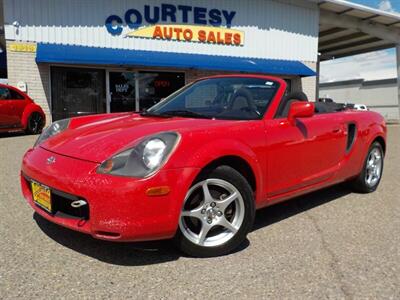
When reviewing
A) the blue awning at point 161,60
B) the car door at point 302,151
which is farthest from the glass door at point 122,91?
the car door at point 302,151

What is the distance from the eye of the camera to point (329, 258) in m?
3.03

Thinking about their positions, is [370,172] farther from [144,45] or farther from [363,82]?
[363,82]

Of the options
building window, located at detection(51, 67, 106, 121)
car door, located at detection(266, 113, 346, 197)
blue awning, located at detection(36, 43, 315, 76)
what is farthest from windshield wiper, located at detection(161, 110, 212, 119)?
building window, located at detection(51, 67, 106, 121)

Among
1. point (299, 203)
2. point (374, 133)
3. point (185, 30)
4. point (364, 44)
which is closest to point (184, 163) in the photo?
point (299, 203)

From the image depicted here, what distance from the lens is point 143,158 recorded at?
2715 mm

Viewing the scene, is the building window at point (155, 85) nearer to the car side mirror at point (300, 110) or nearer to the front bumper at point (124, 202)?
the car side mirror at point (300, 110)

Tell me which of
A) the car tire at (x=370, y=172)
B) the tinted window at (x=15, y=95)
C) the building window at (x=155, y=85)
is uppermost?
the building window at (x=155, y=85)

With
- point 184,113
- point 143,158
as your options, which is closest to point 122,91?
point 184,113

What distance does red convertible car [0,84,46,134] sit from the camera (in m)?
10.6

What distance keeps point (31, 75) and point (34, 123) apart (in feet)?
7.11

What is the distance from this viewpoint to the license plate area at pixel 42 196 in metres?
2.92

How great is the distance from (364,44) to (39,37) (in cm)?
1856

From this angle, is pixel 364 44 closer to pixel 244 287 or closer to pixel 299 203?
pixel 299 203

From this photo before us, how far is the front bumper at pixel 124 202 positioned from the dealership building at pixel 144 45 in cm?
1027
